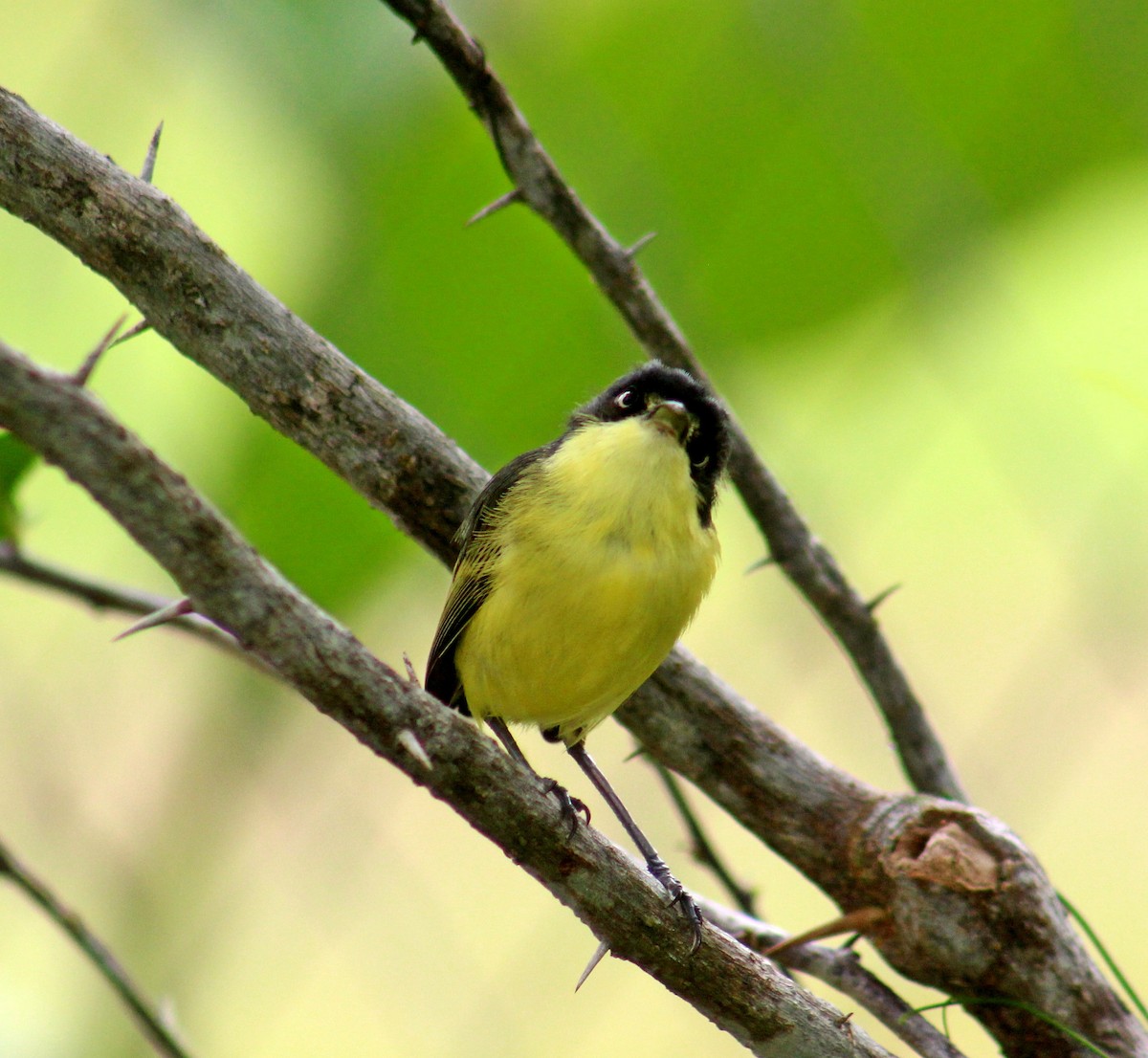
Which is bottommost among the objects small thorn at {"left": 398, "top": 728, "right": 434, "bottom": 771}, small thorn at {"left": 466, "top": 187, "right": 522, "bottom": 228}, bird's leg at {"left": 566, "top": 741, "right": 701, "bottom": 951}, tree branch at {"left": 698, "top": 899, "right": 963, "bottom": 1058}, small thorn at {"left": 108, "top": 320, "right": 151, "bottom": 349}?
tree branch at {"left": 698, "top": 899, "right": 963, "bottom": 1058}

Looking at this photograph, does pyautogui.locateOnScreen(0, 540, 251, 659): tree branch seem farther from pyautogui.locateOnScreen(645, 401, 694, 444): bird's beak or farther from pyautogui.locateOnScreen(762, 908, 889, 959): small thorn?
pyautogui.locateOnScreen(762, 908, 889, 959): small thorn

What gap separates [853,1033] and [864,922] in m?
0.44

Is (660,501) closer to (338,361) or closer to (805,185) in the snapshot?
(338,361)

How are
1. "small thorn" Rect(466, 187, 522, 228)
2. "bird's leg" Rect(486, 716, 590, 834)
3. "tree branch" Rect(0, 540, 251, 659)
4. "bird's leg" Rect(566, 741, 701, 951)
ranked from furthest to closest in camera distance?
"tree branch" Rect(0, 540, 251, 659) → "small thorn" Rect(466, 187, 522, 228) → "bird's leg" Rect(566, 741, 701, 951) → "bird's leg" Rect(486, 716, 590, 834)

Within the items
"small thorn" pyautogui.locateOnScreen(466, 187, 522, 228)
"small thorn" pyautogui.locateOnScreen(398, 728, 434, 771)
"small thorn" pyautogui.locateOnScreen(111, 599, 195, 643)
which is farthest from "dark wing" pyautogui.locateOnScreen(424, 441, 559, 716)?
"small thorn" pyautogui.locateOnScreen(398, 728, 434, 771)

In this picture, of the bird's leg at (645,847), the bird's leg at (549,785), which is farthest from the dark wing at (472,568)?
the bird's leg at (645,847)

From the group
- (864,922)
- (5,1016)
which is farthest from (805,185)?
(5,1016)

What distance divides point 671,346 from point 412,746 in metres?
1.57

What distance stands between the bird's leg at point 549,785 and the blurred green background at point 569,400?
892 millimetres

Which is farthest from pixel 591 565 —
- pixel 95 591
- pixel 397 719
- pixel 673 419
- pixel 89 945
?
pixel 89 945

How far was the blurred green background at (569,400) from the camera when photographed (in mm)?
3682

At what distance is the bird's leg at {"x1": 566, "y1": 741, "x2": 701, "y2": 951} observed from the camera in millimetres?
2454

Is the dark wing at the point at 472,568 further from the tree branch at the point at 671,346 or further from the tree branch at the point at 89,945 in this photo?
the tree branch at the point at 89,945

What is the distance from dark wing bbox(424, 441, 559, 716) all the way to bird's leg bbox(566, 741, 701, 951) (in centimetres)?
46
